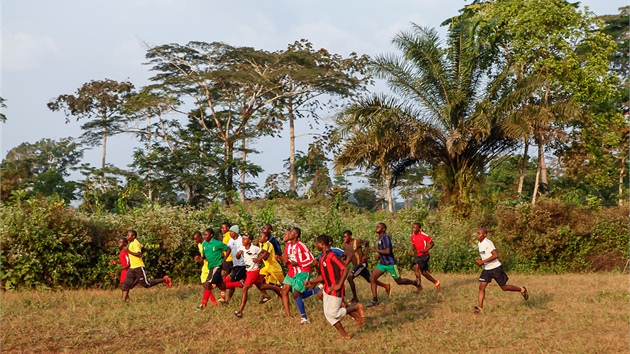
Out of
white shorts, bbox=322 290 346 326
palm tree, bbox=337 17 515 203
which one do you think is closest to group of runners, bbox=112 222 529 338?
white shorts, bbox=322 290 346 326

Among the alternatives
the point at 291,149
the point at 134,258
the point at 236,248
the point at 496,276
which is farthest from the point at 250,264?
the point at 291,149

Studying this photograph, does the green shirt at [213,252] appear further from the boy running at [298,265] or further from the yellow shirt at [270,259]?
the boy running at [298,265]

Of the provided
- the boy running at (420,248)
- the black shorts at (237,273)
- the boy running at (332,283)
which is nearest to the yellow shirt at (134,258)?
the black shorts at (237,273)

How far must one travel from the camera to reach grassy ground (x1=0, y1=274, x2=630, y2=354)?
975 cm

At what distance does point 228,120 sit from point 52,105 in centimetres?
1297

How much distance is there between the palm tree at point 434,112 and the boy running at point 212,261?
10.3 m

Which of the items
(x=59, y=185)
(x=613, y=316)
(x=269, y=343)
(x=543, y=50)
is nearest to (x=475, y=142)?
(x=543, y=50)

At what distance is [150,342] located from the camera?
10047 millimetres

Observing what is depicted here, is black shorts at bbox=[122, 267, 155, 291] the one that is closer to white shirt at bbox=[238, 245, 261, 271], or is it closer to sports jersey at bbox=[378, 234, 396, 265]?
white shirt at bbox=[238, 245, 261, 271]

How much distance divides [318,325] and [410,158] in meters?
12.6

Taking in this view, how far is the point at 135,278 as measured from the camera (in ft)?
42.2

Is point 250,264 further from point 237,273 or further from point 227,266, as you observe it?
point 227,266

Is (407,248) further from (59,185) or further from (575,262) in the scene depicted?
(59,185)

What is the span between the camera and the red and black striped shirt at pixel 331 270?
9.76 meters
